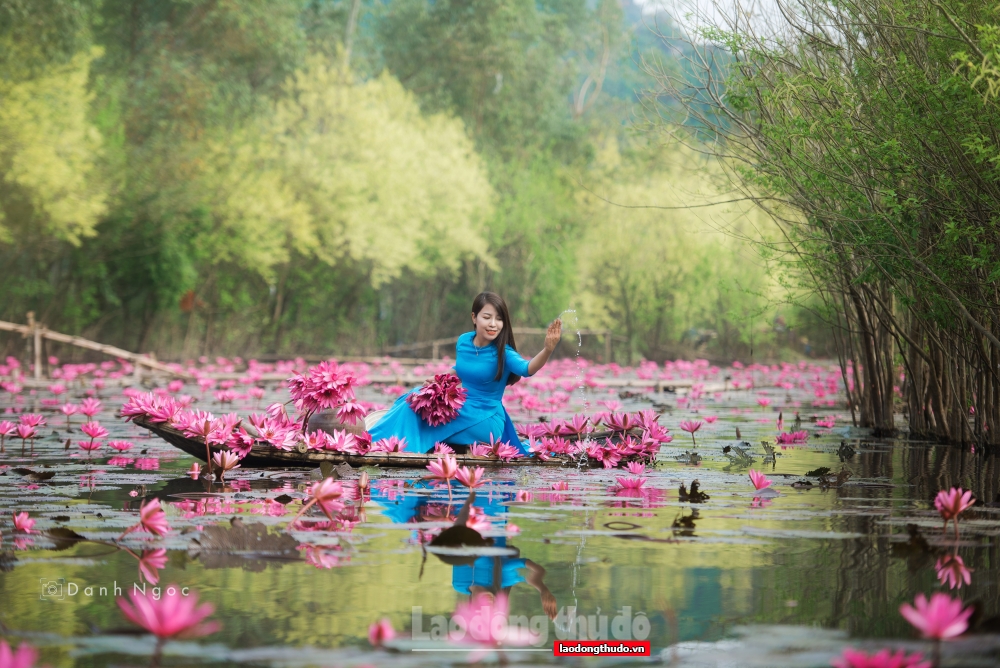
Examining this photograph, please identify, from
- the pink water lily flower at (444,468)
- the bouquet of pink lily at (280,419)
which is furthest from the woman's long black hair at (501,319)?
the pink water lily flower at (444,468)

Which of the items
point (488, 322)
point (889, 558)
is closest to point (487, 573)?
point (889, 558)

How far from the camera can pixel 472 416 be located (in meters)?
8.20

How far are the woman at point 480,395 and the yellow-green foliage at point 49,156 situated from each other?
15.0 m

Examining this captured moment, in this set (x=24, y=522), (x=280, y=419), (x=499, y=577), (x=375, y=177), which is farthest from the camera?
(x=375, y=177)

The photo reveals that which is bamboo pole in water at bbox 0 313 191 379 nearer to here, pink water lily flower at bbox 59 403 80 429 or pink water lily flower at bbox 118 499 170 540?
pink water lily flower at bbox 59 403 80 429

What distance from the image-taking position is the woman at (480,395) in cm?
811

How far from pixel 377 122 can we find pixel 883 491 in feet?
87.5

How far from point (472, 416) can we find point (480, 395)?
188 mm

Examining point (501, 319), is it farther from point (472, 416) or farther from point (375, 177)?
point (375, 177)

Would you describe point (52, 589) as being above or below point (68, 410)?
below

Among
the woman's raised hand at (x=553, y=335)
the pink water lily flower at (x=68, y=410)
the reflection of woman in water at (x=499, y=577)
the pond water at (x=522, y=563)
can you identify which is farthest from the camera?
the pink water lily flower at (x=68, y=410)

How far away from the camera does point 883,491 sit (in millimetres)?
6590

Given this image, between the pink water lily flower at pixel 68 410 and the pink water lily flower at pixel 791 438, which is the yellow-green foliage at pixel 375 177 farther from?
the pink water lily flower at pixel 791 438

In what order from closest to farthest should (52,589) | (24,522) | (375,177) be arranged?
(52,589)
(24,522)
(375,177)
